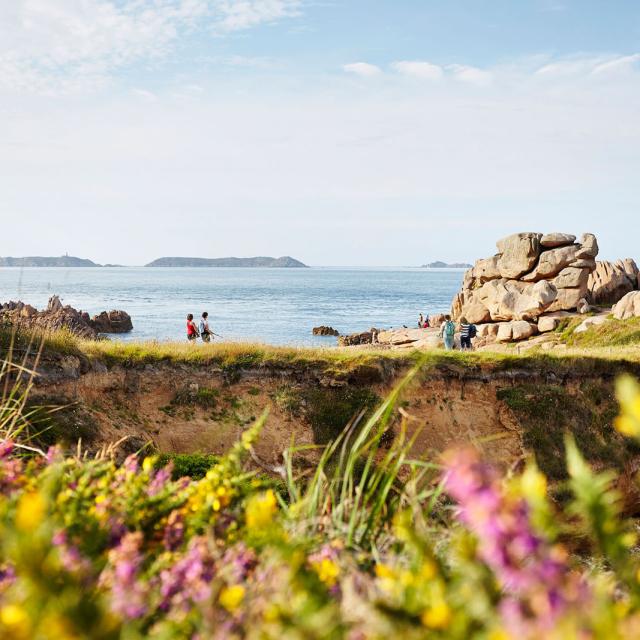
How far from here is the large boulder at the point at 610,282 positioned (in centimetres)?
Answer: 5066

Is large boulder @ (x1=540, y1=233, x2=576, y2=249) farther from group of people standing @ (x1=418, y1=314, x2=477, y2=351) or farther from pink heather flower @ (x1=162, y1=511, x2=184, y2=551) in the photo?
pink heather flower @ (x1=162, y1=511, x2=184, y2=551)

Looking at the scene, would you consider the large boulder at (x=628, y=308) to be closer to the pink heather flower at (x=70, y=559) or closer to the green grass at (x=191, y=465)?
the green grass at (x=191, y=465)

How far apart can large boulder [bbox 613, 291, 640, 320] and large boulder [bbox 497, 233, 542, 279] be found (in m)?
8.52

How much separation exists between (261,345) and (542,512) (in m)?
21.4

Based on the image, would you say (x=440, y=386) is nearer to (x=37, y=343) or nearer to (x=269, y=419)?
(x=269, y=419)

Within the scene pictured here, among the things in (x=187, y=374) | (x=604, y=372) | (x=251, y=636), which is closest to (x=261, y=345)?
(x=187, y=374)

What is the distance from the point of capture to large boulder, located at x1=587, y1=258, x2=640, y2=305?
50.7 metres

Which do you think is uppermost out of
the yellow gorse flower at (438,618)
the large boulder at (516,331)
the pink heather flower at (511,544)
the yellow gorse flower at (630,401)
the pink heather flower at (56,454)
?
the yellow gorse flower at (630,401)

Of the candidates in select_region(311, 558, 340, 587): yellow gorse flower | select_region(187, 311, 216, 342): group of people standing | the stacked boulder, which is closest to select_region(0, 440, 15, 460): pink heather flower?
select_region(311, 558, 340, 587): yellow gorse flower

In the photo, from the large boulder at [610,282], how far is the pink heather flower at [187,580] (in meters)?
51.2

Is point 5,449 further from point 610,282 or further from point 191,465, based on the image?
point 610,282

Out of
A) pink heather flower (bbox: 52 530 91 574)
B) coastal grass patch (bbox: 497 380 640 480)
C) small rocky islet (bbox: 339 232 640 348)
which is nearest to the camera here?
pink heather flower (bbox: 52 530 91 574)

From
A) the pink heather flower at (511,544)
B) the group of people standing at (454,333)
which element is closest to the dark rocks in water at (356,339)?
the group of people standing at (454,333)

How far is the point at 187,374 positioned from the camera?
70.8 ft
